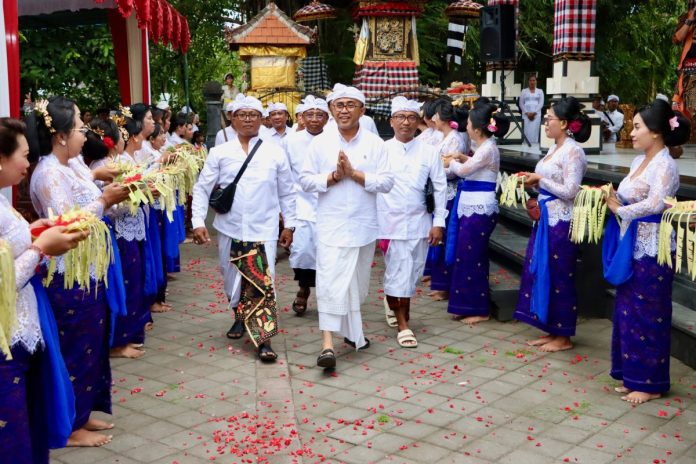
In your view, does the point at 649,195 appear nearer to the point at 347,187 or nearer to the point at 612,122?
the point at 347,187

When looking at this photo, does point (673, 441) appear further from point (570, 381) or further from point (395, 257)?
point (395, 257)

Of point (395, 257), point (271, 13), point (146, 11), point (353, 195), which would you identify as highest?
point (271, 13)

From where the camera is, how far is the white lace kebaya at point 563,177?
5.49 metres

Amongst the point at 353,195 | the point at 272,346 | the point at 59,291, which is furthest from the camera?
the point at 272,346

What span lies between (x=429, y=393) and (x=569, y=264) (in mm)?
1521

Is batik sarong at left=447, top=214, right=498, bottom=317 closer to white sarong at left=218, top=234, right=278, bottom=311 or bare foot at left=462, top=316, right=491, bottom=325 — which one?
bare foot at left=462, top=316, right=491, bottom=325

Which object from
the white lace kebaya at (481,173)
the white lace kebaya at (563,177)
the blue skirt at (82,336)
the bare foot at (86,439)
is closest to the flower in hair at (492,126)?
the white lace kebaya at (481,173)

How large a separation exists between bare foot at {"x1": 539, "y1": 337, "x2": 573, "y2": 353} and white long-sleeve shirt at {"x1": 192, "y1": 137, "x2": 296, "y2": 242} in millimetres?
2120

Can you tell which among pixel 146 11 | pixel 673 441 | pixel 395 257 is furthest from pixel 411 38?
pixel 673 441

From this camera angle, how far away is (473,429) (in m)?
4.31

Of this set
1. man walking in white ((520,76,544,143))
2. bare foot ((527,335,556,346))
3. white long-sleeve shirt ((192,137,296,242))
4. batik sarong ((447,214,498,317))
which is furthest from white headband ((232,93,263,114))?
man walking in white ((520,76,544,143))

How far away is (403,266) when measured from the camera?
606 cm

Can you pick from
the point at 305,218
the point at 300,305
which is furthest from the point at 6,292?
the point at 305,218

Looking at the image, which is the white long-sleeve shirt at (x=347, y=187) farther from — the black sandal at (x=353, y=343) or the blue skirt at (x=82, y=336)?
the blue skirt at (x=82, y=336)
